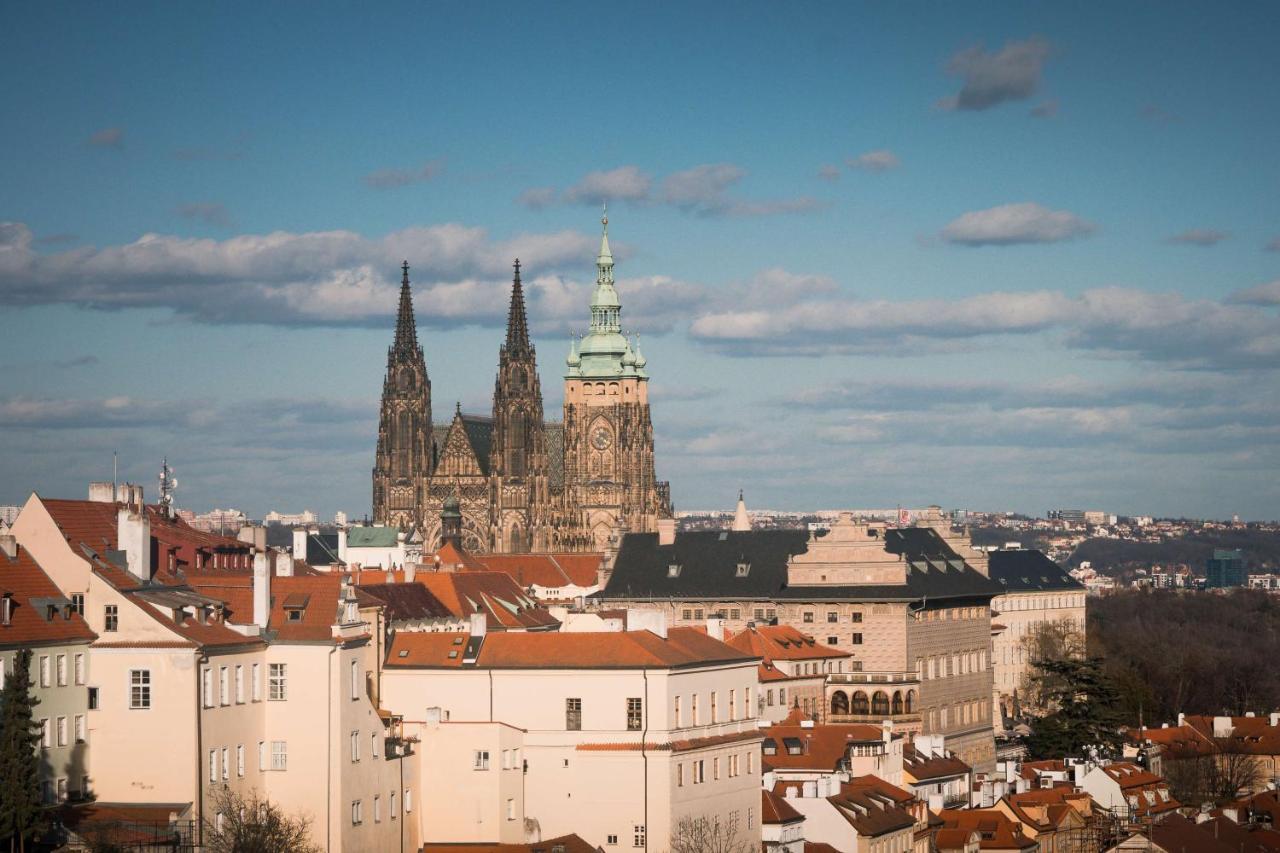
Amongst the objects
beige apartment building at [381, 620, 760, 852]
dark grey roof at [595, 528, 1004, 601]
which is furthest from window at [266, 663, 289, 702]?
dark grey roof at [595, 528, 1004, 601]

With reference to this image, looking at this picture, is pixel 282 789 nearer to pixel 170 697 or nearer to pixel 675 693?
pixel 170 697

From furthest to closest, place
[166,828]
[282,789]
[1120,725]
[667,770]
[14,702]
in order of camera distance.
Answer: [1120,725], [667,770], [282,789], [166,828], [14,702]

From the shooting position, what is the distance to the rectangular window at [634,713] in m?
100

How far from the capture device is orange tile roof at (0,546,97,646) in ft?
278

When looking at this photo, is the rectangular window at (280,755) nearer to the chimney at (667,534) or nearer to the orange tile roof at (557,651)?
the orange tile roof at (557,651)

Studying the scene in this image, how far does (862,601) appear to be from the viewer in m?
167

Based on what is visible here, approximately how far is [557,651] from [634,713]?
15.4 feet

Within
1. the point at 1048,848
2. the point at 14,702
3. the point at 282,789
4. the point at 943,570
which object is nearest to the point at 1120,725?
the point at 943,570

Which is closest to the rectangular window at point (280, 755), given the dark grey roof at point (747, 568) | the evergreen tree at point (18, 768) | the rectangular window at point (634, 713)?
the evergreen tree at point (18, 768)

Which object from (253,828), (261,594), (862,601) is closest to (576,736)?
(261,594)

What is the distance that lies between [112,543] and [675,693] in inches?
839

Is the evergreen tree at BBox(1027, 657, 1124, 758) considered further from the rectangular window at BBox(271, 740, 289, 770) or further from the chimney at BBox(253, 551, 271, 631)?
the rectangular window at BBox(271, 740, 289, 770)

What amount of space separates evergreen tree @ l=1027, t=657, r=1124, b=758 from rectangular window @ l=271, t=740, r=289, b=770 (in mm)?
64532

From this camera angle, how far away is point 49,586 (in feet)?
290
